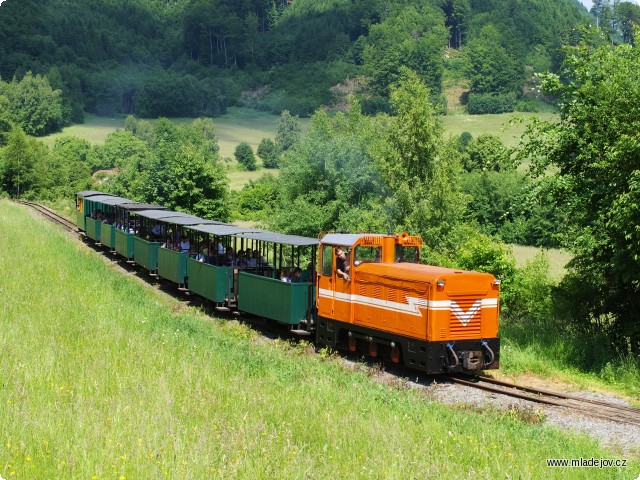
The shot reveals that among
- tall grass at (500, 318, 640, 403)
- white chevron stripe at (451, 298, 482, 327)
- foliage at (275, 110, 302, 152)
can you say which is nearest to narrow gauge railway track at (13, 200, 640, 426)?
tall grass at (500, 318, 640, 403)

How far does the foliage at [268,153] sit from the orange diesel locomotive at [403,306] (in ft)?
352

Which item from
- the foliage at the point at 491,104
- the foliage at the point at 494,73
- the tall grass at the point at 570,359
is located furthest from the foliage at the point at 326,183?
the foliage at the point at 494,73

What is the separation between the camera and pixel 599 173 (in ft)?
59.2

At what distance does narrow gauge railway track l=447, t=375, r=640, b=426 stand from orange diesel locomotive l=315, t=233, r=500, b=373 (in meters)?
0.40

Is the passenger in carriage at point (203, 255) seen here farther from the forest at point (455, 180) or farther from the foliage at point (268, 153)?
the foliage at point (268, 153)

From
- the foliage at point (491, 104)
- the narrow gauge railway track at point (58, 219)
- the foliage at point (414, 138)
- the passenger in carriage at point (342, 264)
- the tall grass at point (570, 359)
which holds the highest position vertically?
the foliage at point (491, 104)

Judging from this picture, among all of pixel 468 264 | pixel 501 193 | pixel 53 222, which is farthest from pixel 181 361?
pixel 501 193

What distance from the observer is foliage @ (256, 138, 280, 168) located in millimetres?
126750

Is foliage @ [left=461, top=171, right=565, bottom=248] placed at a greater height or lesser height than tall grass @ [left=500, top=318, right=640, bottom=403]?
lesser

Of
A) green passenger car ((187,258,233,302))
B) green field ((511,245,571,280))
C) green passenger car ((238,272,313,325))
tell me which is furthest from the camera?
green field ((511,245,571,280))

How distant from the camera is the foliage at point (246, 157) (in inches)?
4938

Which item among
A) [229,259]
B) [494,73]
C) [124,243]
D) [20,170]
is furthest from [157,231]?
[494,73]

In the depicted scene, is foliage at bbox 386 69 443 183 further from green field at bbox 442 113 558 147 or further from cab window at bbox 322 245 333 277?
green field at bbox 442 113 558 147

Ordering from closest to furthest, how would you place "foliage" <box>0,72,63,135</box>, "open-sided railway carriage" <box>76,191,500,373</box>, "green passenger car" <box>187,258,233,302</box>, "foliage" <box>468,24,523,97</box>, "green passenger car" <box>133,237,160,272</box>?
"open-sided railway carriage" <box>76,191,500,373</box>
"green passenger car" <box>187,258,233,302</box>
"green passenger car" <box>133,237,160,272</box>
"foliage" <box>0,72,63,135</box>
"foliage" <box>468,24,523,97</box>
